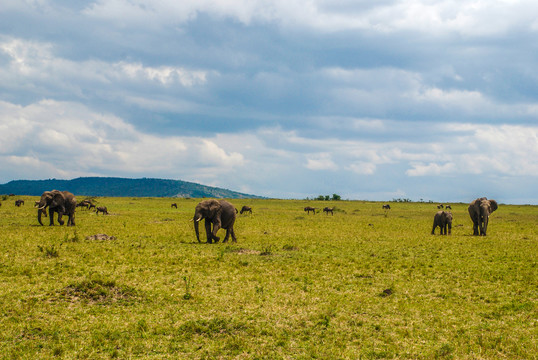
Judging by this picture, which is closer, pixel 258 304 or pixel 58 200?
pixel 258 304

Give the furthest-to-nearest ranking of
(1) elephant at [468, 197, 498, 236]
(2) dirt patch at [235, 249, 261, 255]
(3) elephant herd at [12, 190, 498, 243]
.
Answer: (1) elephant at [468, 197, 498, 236] < (3) elephant herd at [12, 190, 498, 243] < (2) dirt patch at [235, 249, 261, 255]

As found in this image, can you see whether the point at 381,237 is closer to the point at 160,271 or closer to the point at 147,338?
the point at 160,271

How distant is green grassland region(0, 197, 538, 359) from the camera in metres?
10.8

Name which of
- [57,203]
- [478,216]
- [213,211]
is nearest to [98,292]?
[213,211]

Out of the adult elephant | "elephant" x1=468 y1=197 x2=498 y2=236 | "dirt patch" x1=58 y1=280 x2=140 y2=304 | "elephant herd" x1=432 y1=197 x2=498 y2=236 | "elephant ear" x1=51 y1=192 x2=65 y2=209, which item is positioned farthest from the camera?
"elephant herd" x1=432 y1=197 x2=498 y2=236

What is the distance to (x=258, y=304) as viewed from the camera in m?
14.3

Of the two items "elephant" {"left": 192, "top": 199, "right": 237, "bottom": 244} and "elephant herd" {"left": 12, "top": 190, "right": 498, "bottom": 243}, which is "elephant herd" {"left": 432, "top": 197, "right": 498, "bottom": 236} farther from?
"elephant" {"left": 192, "top": 199, "right": 237, "bottom": 244}

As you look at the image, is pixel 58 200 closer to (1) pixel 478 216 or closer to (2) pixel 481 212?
(2) pixel 481 212

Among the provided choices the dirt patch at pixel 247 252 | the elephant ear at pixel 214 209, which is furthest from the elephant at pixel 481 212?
the elephant ear at pixel 214 209

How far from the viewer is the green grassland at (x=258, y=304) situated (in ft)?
35.4

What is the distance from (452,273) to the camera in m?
20.1

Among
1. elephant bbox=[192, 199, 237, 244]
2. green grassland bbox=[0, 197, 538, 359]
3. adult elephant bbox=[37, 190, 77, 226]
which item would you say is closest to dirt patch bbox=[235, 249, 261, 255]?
green grassland bbox=[0, 197, 538, 359]

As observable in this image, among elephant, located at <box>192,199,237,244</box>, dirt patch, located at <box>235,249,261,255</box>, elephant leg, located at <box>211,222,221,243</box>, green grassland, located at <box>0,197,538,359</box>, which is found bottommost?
green grassland, located at <box>0,197,538,359</box>

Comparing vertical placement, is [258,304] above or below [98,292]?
below
